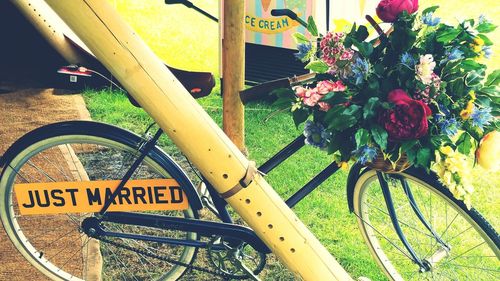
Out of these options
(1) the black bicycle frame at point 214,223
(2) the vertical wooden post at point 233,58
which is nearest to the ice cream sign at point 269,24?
(2) the vertical wooden post at point 233,58

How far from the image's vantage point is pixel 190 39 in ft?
23.1

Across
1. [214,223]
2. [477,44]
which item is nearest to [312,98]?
[477,44]

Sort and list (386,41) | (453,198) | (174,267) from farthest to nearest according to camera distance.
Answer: (174,267) → (453,198) → (386,41)

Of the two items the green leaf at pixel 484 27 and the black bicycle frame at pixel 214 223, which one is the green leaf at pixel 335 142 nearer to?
the black bicycle frame at pixel 214 223

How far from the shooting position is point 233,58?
3818mm

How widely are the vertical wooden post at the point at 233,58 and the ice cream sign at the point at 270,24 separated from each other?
1.39 meters

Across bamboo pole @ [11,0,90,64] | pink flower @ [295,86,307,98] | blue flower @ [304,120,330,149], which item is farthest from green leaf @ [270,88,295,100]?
bamboo pole @ [11,0,90,64]

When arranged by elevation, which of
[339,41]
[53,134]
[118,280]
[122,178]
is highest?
[339,41]

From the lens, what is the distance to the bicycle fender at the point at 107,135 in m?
2.64

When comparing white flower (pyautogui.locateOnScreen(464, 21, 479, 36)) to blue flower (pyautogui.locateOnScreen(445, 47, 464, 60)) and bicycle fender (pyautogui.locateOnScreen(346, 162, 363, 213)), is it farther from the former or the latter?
bicycle fender (pyautogui.locateOnScreen(346, 162, 363, 213))

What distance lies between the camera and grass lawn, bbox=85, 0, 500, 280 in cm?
357

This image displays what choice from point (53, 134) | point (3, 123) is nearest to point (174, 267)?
point (53, 134)

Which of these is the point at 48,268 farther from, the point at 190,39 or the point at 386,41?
the point at 190,39

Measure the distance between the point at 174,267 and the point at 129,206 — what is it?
1.55ft
